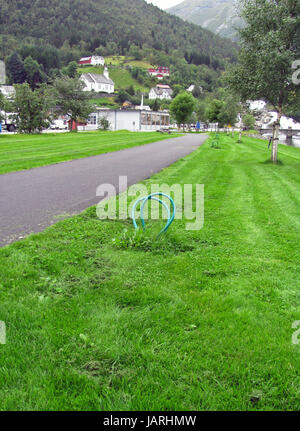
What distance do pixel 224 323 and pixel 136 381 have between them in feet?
3.74

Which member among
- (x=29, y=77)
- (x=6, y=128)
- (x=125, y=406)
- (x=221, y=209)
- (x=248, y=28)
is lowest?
(x=125, y=406)

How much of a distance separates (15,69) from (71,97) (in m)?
82.9

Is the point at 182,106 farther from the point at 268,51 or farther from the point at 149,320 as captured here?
the point at 149,320

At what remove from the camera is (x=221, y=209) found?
7.94 meters

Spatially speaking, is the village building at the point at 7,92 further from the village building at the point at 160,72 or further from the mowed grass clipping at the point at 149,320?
the village building at the point at 160,72

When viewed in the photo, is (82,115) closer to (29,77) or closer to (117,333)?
(117,333)

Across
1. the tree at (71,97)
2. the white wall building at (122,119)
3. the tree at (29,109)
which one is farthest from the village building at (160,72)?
the tree at (29,109)

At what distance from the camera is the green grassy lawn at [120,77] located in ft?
519

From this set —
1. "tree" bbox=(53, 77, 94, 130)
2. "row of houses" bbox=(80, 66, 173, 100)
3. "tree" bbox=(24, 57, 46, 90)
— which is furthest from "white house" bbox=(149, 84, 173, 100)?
"tree" bbox=(53, 77, 94, 130)

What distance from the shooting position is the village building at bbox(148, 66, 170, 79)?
612 feet

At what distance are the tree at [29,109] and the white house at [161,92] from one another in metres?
121

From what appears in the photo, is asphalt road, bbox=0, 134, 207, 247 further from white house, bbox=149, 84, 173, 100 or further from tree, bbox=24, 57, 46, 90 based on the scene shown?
white house, bbox=149, 84, 173, 100

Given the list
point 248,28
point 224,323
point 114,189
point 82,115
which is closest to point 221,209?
point 114,189

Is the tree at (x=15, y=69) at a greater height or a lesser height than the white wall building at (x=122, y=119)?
greater
